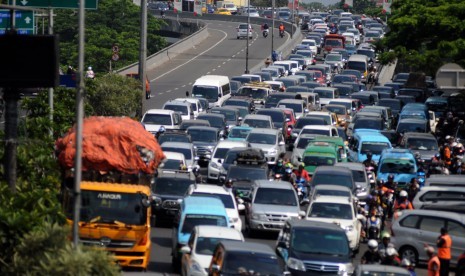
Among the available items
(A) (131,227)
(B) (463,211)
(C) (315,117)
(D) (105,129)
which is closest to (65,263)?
(A) (131,227)

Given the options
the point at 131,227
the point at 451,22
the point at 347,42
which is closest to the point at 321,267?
the point at 131,227

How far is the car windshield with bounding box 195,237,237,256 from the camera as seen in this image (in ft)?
84.9

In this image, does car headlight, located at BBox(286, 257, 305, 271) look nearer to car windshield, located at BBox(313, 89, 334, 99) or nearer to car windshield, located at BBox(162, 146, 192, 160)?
car windshield, located at BBox(162, 146, 192, 160)

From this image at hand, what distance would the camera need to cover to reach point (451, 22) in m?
55.0

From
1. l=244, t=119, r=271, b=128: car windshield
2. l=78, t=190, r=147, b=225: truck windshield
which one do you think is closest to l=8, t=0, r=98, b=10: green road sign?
l=78, t=190, r=147, b=225: truck windshield

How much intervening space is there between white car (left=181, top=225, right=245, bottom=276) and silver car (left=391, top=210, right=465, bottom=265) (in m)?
5.27

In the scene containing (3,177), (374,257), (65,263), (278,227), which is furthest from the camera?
(278,227)

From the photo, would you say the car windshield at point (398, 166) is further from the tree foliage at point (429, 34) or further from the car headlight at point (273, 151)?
the tree foliage at point (429, 34)

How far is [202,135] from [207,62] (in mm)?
46778

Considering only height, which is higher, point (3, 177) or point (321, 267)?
point (3, 177)

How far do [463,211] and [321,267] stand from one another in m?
8.68

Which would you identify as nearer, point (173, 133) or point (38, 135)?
point (38, 135)

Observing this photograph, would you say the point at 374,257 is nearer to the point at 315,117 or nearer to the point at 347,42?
the point at 315,117

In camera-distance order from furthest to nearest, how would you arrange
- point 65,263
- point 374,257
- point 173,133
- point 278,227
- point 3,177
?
point 173,133 < point 278,227 < point 374,257 < point 3,177 < point 65,263
